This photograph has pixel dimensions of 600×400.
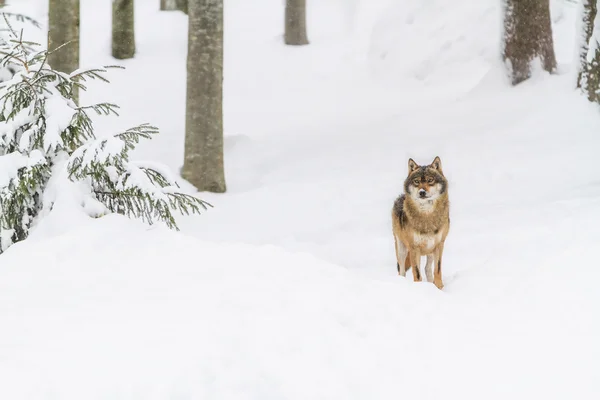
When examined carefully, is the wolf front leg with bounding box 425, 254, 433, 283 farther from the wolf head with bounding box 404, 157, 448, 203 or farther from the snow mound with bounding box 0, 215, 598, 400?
the snow mound with bounding box 0, 215, 598, 400

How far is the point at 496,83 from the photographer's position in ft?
44.0

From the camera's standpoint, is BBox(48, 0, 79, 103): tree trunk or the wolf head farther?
BBox(48, 0, 79, 103): tree trunk

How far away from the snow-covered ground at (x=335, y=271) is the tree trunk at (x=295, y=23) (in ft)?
18.9

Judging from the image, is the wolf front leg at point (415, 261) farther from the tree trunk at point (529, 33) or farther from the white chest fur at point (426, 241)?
the tree trunk at point (529, 33)

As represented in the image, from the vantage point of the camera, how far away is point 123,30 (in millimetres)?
18516

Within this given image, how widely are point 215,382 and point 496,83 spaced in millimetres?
11282

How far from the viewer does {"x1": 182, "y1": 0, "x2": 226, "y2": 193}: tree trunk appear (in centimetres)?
1076

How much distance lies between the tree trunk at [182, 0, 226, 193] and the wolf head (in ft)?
16.1

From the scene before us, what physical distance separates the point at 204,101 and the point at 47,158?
551 cm

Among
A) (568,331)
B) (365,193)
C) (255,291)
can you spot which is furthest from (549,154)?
(255,291)

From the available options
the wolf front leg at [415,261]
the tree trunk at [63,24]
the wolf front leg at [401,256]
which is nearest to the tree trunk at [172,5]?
the tree trunk at [63,24]

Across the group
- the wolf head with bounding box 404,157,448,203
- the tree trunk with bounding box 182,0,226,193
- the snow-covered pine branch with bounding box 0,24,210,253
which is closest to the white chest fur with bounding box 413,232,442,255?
the wolf head with bounding box 404,157,448,203

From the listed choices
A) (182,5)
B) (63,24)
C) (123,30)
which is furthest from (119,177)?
(182,5)

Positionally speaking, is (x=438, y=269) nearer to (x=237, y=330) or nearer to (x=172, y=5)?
(x=237, y=330)
